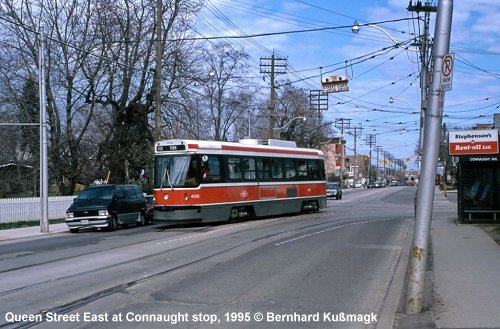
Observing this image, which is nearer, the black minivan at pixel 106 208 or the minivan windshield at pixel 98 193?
the black minivan at pixel 106 208

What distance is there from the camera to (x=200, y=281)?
Answer: 9.81m

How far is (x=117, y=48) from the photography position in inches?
1356

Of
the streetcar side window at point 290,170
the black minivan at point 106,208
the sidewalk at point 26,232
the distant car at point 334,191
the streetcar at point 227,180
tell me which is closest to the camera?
the sidewalk at point 26,232

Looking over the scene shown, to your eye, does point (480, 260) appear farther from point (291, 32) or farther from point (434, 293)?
point (291, 32)

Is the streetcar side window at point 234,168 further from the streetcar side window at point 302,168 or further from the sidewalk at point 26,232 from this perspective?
the sidewalk at point 26,232

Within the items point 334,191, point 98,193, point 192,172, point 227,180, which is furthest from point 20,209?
point 334,191

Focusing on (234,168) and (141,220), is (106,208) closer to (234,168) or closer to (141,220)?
(141,220)

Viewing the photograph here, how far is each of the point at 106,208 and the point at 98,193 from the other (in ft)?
4.60

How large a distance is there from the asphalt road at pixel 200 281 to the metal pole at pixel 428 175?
2.37 feet

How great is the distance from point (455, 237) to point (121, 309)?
473 inches

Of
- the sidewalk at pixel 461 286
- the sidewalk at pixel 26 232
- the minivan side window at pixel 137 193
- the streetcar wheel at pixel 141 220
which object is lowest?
the sidewalk at pixel 26 232

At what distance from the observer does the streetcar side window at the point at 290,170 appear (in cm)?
2642

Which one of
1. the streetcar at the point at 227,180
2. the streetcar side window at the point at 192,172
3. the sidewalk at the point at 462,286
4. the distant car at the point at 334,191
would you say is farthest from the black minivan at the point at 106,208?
the distant car at the point at 334,191

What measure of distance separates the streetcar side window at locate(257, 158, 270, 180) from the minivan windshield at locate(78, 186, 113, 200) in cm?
651
